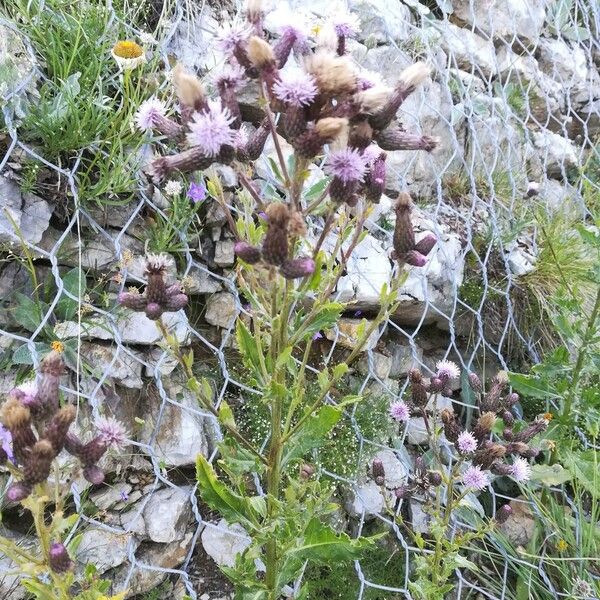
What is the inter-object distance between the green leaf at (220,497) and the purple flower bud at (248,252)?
34 cm

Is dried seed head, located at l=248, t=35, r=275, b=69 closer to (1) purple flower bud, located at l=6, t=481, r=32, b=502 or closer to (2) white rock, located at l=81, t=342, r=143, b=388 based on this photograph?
(1) purple flower bud, located at l=6, t=481, r=32, b=502

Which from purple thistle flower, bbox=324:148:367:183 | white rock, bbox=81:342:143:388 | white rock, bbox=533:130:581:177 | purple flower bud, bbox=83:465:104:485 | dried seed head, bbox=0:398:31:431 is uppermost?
purple thistle flower, bbox=324:148:367:183

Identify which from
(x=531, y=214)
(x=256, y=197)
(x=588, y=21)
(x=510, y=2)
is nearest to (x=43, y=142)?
(x=256, y=197)

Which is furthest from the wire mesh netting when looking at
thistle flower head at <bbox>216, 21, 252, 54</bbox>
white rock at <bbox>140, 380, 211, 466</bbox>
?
thistle flower head at <bbox>216, 21, 252, 54</bbox>

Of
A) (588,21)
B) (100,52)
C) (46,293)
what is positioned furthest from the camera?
(588,21)

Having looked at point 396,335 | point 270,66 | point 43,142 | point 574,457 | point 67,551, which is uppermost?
point 270,66

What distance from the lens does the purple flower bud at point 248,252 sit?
77cm

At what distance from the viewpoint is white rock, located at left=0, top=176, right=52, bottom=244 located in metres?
1.42

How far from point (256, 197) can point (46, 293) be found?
2.92 feet

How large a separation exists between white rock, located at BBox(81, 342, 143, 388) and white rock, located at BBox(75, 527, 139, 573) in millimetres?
366

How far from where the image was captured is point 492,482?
2.00m

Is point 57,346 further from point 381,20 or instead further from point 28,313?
point 381,20

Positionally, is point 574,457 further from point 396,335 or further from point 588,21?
point 588,21

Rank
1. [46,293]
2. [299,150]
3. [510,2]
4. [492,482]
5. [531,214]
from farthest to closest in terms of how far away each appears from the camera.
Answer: [510,2] < [531,214] < [492,482] < [46,293] < [299,150]
